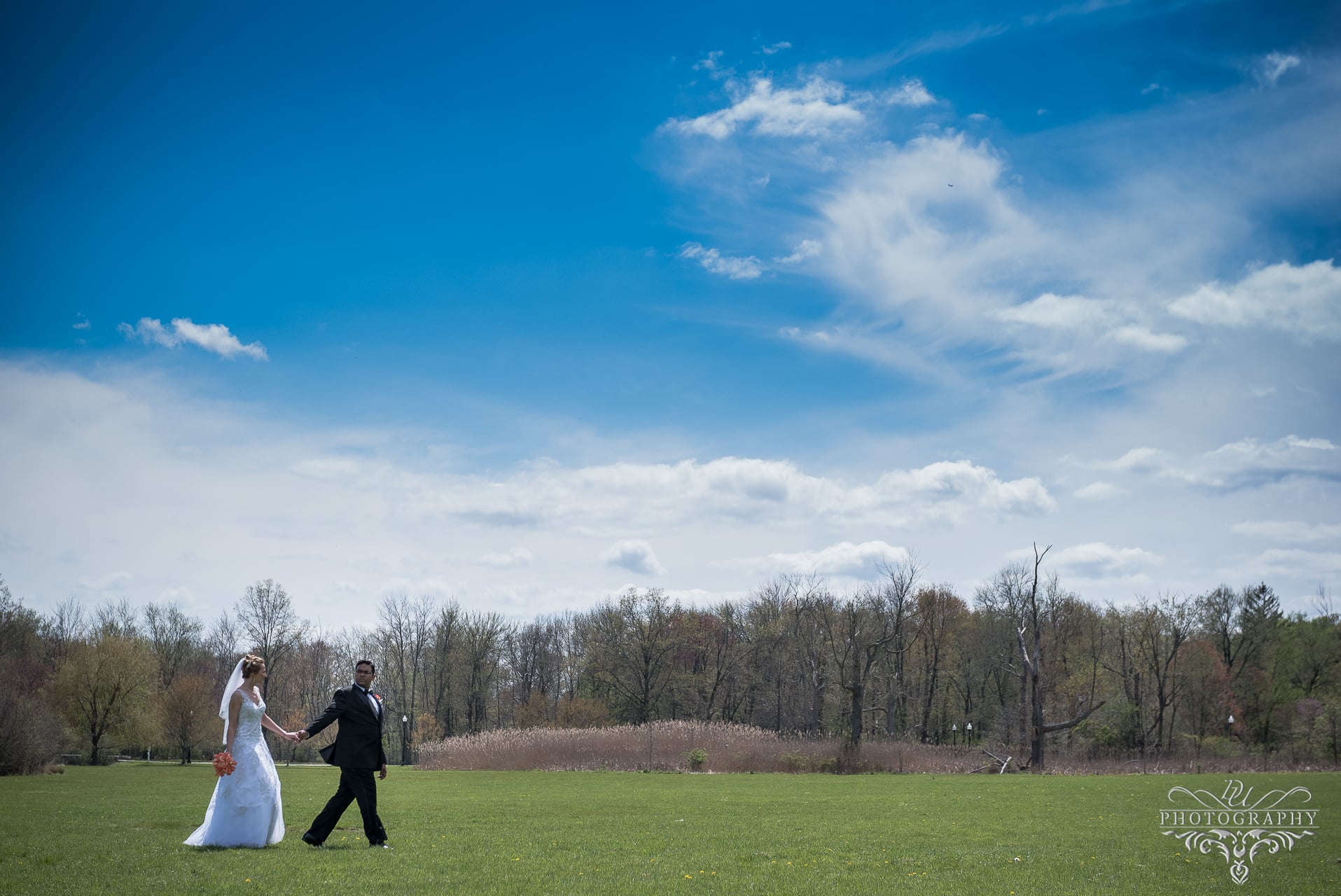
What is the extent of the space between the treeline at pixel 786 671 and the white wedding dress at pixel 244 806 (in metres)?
37.7

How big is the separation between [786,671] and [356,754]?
61809mm

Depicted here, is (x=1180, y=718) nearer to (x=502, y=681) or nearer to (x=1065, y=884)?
(x=502, y=681)

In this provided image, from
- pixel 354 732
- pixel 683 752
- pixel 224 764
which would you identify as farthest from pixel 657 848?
pixel 683 752

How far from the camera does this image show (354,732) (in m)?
11.2

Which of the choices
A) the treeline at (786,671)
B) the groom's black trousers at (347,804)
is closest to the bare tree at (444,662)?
the treeline at (786,671)

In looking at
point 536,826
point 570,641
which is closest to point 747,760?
point 536,826

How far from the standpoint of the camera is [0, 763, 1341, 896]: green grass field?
9.09 metres

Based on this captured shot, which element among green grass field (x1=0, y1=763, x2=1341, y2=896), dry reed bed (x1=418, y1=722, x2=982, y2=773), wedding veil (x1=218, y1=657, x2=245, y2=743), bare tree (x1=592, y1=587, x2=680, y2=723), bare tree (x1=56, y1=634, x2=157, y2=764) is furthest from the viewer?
bare tree (x1=592, y1=587, x2=680, y2=723)

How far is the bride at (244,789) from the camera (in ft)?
35.1

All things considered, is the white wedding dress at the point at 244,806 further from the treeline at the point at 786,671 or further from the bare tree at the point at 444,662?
the bare tree at the point at 444,662

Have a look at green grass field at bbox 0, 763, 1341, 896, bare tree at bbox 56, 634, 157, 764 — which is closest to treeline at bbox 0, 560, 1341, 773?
bare tree at bbox 56, 634, 157, 764

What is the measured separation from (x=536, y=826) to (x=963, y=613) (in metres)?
61.9

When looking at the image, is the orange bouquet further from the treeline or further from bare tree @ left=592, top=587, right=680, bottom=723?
bare tree @ left=592, top=587, right=680, bottom=723

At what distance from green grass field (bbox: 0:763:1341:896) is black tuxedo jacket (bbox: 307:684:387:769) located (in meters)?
1.08
